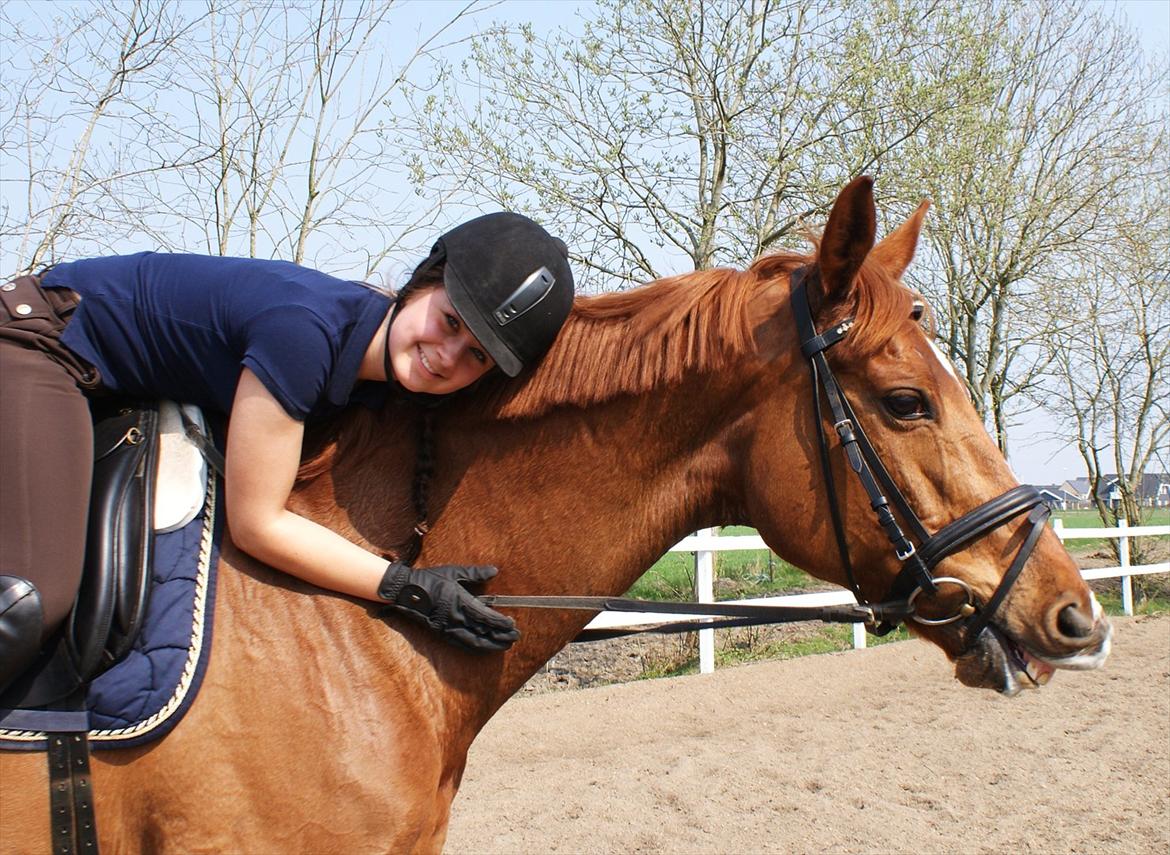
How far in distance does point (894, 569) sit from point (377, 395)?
1411 mm

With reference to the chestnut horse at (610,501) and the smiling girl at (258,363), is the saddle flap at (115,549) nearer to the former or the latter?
the smiling girl at (258,363)

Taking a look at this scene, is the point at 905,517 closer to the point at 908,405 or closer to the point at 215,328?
the point at 908,405

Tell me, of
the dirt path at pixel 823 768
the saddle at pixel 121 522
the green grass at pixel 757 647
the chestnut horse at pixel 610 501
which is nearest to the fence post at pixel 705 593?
the dirt path at pixel 823 768

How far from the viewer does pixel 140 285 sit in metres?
2.19

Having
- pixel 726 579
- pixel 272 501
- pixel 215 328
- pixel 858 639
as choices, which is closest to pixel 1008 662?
pixel 272 501

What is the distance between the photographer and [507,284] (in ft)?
7.28

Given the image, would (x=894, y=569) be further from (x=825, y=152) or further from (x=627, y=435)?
(x=825, y=152)

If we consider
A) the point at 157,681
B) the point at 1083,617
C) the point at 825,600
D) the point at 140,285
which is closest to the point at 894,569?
the point at 1083,617

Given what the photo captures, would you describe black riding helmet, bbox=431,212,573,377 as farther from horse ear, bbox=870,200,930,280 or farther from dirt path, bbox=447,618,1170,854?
dirt path, bbox=447,618,1170,854

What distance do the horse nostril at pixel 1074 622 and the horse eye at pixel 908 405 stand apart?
0.56 metres

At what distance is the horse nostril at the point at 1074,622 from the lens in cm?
212

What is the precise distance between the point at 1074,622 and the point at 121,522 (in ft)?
7.30

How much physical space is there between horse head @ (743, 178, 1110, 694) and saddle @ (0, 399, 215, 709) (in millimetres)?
1421

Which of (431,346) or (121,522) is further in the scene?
(431,346)
